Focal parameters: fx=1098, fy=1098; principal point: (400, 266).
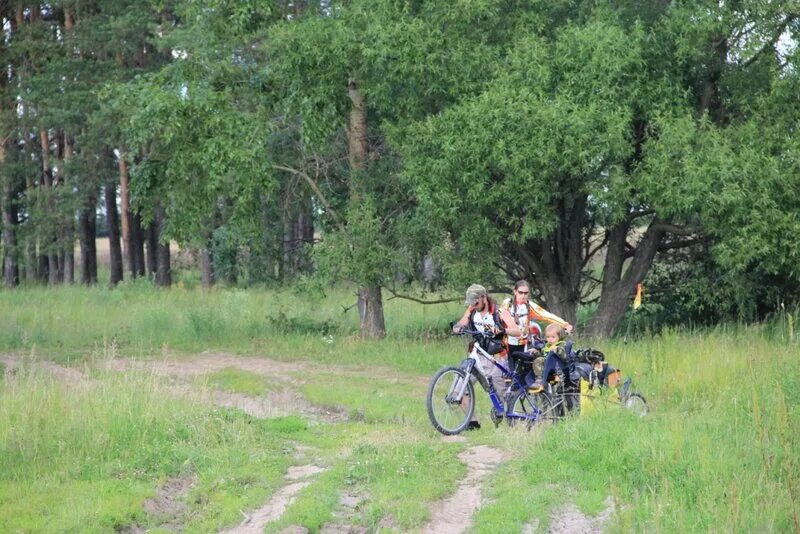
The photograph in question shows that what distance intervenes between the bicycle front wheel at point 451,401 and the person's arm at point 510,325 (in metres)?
0.68

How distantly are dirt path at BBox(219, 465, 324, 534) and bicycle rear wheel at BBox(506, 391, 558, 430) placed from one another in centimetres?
229

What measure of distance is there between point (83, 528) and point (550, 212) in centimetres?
1006

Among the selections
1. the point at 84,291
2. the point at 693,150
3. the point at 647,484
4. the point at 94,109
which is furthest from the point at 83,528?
the point at 94,109

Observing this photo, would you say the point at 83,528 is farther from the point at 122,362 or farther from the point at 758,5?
the point at 758,5

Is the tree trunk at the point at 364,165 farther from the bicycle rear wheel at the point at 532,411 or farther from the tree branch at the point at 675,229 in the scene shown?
the bicycle rear wheel at the point at 532,411

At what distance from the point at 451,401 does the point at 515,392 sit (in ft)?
2.43

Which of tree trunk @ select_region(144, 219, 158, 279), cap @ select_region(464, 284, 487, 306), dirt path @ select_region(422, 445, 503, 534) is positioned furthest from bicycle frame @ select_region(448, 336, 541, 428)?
tree trunk @ select_region(144, 219, 158, 279)

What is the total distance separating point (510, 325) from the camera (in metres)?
11.5

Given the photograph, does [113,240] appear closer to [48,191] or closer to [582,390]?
[48,191]

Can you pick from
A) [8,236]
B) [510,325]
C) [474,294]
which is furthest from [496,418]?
[8,236]

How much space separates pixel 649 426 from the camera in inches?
392

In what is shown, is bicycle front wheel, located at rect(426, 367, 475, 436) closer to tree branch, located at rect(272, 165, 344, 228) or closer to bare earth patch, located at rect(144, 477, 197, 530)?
bare earth patch, located at rect(144, 477, 197, 530)

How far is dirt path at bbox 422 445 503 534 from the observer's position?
8367 millimetres

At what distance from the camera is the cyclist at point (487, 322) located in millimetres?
11562
